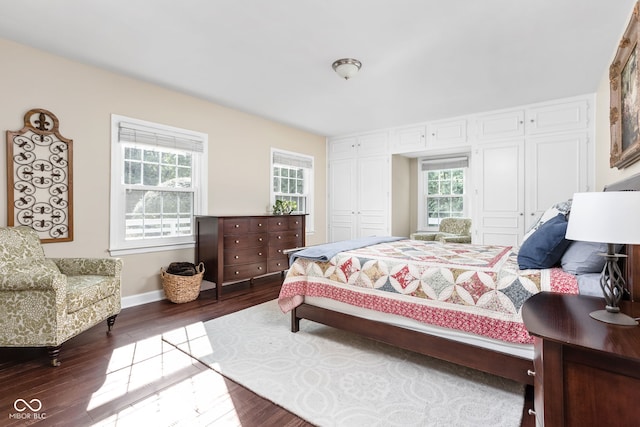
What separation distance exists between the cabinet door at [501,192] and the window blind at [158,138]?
3919 millimetres

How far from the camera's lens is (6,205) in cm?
268

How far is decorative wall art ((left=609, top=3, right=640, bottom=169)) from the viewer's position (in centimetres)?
217

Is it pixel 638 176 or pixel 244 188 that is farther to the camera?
pixel 244 188

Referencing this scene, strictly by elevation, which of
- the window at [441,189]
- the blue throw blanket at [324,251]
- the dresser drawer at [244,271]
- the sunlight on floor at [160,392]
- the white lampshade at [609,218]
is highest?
the window at [441,189]

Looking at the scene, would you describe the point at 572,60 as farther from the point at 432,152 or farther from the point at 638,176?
the point at 432,152

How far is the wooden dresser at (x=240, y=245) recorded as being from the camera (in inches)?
148

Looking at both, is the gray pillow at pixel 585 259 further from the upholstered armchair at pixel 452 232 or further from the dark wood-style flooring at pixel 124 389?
the upholstered armchair at pixel 452 232

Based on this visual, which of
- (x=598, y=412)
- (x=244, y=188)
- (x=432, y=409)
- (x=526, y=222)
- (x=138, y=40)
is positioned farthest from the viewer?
(x=244, y=188)

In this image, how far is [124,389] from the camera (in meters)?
1.92

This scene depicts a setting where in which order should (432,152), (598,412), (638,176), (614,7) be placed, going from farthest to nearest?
(432,152) → (614,7) → (638,176) → (598,412)

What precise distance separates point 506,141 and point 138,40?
14.5ft

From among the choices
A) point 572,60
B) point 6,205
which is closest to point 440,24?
point 572,60

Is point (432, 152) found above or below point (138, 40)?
below

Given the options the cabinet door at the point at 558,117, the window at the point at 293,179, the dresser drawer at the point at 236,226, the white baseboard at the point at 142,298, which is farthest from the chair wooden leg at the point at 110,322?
the cabinet door at the point at 558,117
